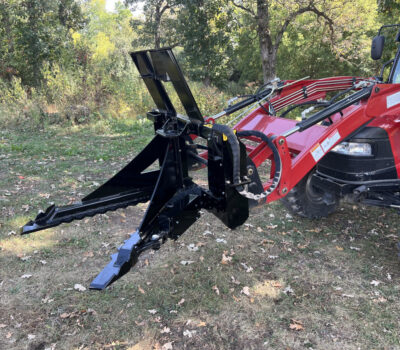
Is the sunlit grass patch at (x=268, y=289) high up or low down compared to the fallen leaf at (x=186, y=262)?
down

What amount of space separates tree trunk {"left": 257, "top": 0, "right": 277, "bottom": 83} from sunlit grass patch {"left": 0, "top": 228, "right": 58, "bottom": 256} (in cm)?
1047

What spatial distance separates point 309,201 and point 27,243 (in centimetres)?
343

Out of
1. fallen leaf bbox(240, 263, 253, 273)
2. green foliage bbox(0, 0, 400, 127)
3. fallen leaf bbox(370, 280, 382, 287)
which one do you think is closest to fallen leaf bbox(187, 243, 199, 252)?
fallen leaf bbox(240, 263, 253, 273)

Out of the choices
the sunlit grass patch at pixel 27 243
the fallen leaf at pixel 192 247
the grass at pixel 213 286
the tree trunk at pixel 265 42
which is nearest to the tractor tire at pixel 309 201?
the grass at pixel 213 286

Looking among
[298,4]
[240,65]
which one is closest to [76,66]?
[298,4]

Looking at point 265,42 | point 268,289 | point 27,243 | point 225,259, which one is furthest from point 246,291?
point 265,42

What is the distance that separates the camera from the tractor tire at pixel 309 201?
4.45 m

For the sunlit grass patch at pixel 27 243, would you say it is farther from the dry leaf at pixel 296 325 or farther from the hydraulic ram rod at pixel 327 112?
the hydraulic ram rod at pixel 327 112

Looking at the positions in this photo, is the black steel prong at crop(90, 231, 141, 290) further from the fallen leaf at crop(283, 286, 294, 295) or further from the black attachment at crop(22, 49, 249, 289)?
the fallen leaf at crop(283, 286, 294, 295)

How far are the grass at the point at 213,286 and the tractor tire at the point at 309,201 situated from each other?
177 mm

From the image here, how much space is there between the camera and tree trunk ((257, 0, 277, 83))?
41.4ft

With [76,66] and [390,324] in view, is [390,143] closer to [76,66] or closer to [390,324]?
[390,324]

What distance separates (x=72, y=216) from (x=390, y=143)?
10.2 feet

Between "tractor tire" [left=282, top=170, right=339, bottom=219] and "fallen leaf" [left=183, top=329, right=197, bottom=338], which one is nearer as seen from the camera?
"fallen leaf" [left=183, top=329, right=197, bottom=338]
